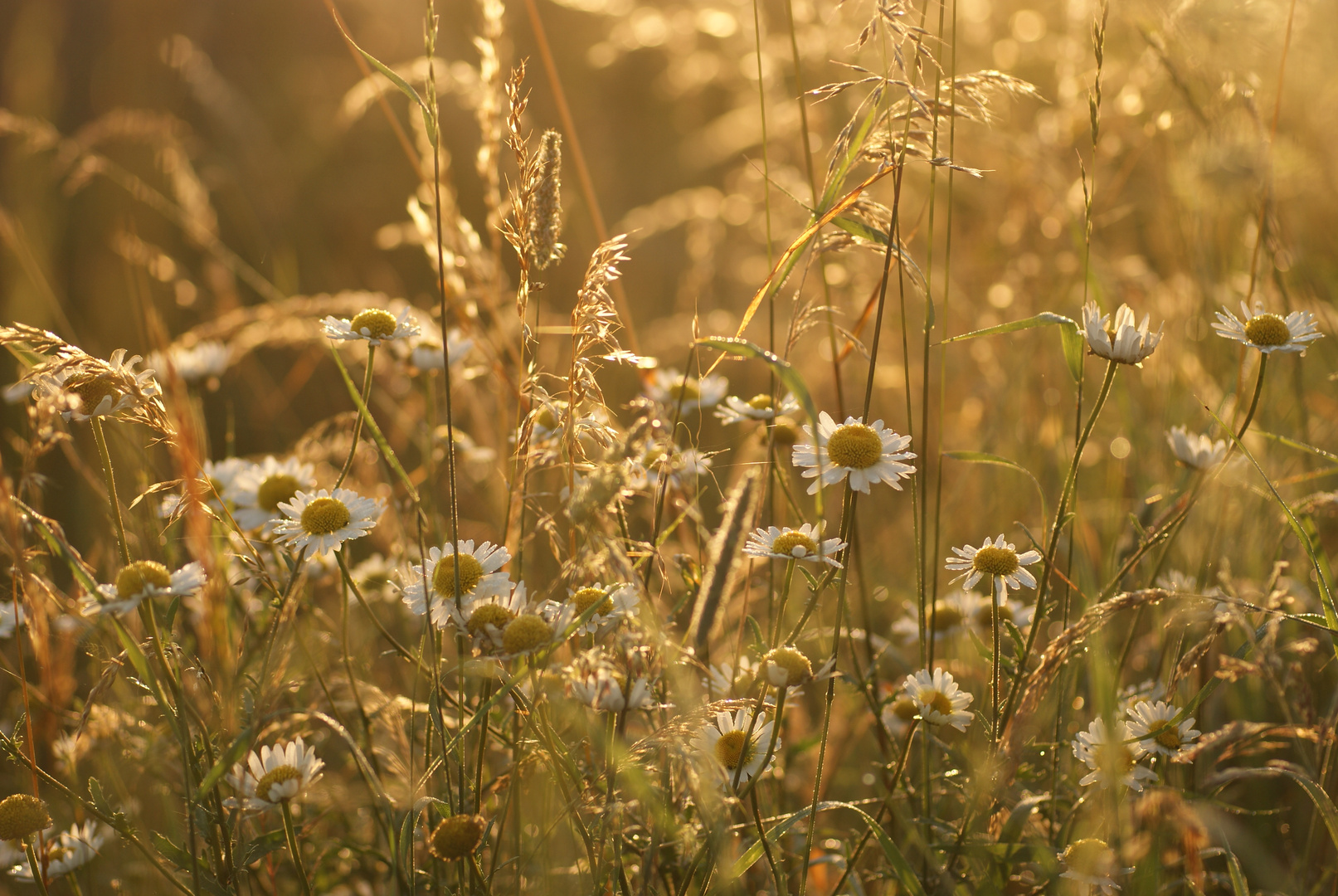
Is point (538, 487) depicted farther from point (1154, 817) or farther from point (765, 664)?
point (1154, 817)

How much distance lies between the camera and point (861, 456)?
1023 millimetres

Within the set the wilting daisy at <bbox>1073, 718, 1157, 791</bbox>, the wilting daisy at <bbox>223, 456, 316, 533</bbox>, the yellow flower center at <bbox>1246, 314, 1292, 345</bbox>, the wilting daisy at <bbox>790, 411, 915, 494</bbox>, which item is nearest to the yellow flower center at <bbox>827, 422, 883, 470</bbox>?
the wilting daisy at <bbox>790, 411, 915, 494</bbox>

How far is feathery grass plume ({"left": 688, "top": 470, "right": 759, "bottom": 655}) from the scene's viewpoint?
874 mm

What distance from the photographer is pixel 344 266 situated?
4047mm

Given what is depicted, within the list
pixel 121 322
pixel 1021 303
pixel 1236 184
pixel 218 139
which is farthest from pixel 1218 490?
pixel 218 139

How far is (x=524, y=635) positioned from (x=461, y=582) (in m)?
0.17

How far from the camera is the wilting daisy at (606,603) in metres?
0.90

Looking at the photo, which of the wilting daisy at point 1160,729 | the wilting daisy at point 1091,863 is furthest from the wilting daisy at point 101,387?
the wilting daisy at point 1160,729

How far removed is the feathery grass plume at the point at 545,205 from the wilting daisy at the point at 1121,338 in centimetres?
59

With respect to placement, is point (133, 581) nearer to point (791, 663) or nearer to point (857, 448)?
point (791, 663)

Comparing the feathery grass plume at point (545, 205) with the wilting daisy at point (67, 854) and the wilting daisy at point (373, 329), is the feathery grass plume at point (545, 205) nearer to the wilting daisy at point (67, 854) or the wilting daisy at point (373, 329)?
the wilting daisy at point (373, 329)

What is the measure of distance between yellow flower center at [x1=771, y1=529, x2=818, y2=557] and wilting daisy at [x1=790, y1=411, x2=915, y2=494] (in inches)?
2.1

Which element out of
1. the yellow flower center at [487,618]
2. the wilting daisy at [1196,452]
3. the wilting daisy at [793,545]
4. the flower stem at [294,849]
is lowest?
the flower stem at [294,849]

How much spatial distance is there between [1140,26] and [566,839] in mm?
1556
